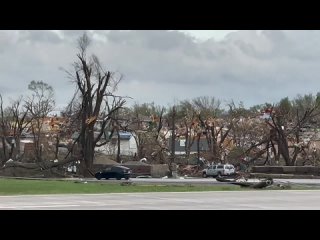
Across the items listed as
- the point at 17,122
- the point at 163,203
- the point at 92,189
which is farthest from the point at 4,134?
the point at 163,203

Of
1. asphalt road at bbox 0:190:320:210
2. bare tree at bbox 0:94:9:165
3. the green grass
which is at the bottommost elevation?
the green grass

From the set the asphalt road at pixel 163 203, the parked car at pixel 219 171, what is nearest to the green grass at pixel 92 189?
the asphalt road at pixel 163 203

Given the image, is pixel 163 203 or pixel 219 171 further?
pixel 219 171

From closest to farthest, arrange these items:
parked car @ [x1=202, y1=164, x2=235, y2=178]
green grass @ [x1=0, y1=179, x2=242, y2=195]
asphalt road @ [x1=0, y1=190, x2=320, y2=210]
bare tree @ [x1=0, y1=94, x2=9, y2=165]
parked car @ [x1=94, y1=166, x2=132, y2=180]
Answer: asphalt road @ [x1=0, y1=190, x2=320, y2=210], green grass @ [x1=0, y1=179, x2=242, y2=195], parked car @ [x1=94, y1=166, x2=132, y2=180], parked car @ [x1=202, y1=164, x2=235, y2=178], bare tree @ [x1=0, y1=94, x2=9, y2=165]

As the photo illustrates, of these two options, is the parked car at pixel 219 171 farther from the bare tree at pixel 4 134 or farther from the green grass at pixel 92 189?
the bare tree at pixel 4 134

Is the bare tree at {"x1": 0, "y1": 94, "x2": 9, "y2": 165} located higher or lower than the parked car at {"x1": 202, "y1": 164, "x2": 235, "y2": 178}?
higher

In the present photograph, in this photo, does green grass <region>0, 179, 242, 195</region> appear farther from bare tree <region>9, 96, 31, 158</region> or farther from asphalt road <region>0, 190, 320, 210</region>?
bare tree <region>9, 96, 31, 158</region>

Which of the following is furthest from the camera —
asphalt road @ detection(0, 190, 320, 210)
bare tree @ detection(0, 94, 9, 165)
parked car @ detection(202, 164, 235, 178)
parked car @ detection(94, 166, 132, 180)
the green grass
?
bare tree @ detection(0, 94, 9, 165)

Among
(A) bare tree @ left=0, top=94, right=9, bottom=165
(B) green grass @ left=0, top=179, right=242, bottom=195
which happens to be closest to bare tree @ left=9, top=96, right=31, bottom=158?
(A) bare tree @ left=0, top=94, right=9, bottom=165

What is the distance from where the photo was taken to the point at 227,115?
81312mm

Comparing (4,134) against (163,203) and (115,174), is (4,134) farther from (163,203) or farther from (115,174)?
(163,203)

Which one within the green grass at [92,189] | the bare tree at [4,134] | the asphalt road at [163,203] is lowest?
the green grass at [92,189]
